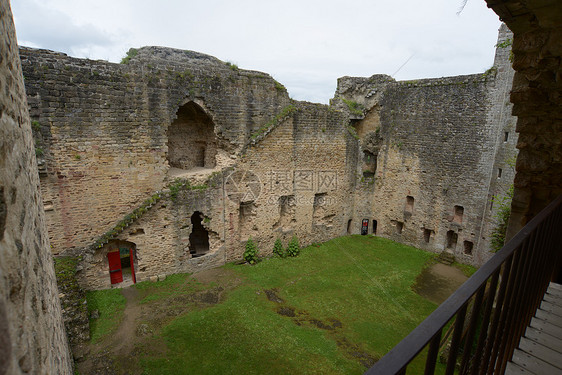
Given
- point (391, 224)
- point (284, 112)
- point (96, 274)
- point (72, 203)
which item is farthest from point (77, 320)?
point (391, 224)

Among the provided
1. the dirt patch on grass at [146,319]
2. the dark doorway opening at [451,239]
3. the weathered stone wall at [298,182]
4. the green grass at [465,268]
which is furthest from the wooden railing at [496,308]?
the dark doorway opening at [451,239]

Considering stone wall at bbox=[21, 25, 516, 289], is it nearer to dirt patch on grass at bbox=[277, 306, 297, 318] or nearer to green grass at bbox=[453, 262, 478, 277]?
green grass at bbox=[453, 262, 478, 277]

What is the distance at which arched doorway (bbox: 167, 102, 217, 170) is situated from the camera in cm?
1206

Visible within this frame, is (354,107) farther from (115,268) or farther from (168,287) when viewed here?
(115,268)

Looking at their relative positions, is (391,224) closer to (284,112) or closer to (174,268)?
(284,112)

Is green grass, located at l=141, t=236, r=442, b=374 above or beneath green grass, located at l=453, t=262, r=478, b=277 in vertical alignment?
above

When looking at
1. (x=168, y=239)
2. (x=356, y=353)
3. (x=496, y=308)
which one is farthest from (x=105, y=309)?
(x=496, y=308)

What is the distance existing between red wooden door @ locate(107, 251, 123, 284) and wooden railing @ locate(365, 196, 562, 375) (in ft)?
33.0

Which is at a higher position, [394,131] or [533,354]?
[394,131]

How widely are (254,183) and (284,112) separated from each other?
3.11 m

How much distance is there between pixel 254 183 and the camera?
1215 cm

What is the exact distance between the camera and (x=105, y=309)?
8.59 metres

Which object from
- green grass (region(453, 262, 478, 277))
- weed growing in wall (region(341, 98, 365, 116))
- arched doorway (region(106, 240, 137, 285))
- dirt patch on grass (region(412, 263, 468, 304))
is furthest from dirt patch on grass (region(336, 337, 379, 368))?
weed growing in wall (region(341, 98, 365, 116))

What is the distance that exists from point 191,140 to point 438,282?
37.4ft
